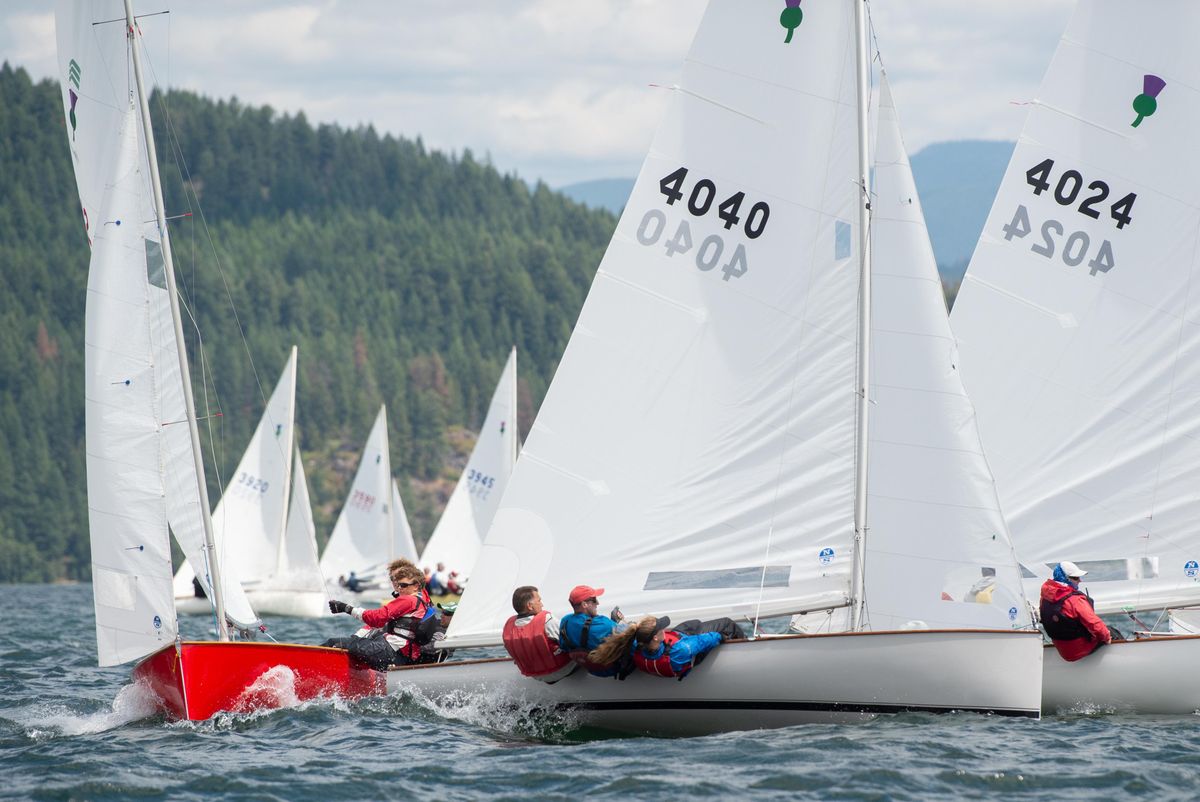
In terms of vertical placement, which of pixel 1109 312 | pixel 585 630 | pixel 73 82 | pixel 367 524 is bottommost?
pixel 585 630

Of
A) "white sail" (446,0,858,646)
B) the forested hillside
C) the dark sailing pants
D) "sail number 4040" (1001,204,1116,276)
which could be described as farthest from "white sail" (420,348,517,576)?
the forested hillside

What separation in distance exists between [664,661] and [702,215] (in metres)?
3.21

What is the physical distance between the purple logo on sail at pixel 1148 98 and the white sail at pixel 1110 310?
1 cm

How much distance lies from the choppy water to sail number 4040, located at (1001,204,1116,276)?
394 cm

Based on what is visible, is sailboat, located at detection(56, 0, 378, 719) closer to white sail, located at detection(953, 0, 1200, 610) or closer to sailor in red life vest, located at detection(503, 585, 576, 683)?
sailor in red life vest, located at detection(503, 585, 576, 683)

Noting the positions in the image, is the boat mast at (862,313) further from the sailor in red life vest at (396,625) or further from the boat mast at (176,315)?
the boat mast at (176,315)

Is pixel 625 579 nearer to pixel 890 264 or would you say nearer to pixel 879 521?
pixel 879 521

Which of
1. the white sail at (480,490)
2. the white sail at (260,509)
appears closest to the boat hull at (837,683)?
the white sail at (260,509)

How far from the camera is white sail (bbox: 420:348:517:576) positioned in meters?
35.8

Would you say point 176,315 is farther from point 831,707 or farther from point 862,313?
point 831,707

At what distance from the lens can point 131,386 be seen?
12273mm

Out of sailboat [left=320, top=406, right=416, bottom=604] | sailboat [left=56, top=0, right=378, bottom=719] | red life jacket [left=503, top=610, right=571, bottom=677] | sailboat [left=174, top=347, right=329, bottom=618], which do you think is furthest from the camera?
sailboat [left=320, top=406, right=416, bottom=604]

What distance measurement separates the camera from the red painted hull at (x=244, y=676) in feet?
37.9

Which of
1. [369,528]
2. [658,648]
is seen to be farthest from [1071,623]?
[369,528]
